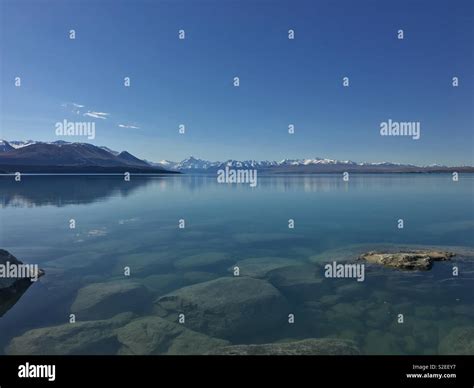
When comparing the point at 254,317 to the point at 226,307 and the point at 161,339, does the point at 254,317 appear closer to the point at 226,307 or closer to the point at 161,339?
the point at 226,307

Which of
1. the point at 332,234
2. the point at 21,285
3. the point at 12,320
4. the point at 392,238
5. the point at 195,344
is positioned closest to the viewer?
the point at 195,344

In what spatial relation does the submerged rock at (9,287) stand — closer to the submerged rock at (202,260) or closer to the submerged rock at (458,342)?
the submerged rock at (202,260)

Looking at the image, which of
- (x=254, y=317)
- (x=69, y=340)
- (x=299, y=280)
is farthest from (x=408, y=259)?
(x=69, y=340)

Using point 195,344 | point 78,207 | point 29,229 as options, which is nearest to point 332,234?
point 195,344
